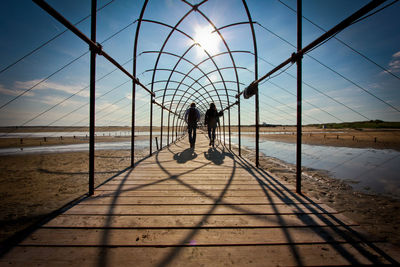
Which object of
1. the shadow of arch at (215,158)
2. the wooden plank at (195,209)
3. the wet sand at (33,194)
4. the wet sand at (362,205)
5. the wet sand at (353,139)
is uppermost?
the wet sand at (353,139)

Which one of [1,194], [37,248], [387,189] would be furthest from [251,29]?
[1,194]

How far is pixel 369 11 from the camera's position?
1.88 m

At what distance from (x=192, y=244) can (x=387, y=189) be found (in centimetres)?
666

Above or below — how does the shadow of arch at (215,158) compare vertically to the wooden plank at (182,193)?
above

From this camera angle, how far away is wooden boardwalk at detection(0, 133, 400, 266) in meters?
1.50

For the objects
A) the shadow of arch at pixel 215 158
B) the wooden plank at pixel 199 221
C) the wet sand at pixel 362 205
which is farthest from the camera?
the shadow of arch at pixel 215 158

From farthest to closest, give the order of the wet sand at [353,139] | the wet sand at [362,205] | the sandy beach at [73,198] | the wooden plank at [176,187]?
1. the wet sand at [353,139]
2. the wooden plank at [176,187]
3. the sandy beach at [73,198]
4. the wet sand at [362,205]

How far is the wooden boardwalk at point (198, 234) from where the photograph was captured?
4.91 feet

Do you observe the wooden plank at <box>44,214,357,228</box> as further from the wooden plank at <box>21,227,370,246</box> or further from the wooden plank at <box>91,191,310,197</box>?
the wooden plank at <box>91,191,310,197</box>

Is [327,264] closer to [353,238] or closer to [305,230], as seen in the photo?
[305,230]

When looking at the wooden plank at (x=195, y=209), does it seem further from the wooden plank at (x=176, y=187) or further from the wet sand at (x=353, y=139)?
the wet sand at (x=353, y=139)

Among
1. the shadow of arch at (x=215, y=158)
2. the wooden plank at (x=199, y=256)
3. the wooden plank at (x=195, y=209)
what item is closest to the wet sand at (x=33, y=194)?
the wooden plank at (x=195, y=209)

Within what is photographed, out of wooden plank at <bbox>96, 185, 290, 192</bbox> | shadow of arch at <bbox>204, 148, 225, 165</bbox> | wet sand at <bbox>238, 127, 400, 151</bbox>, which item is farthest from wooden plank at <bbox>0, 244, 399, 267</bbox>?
wet sand at <bbox>238, 127, 400, 151</bbox>

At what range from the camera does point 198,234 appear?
1845mm
